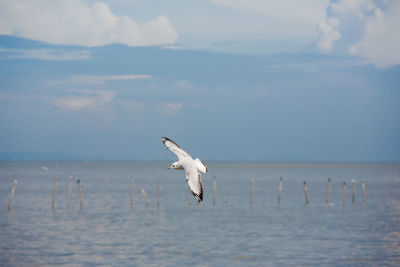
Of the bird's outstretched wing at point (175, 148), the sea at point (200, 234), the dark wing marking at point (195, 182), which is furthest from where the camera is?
the sea at point (200, 234)

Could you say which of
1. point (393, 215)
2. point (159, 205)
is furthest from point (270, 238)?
point (159, 205)

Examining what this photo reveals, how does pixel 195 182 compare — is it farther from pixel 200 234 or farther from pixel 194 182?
pixel 200 234

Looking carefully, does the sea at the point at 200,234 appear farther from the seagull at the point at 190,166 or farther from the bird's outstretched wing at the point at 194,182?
the bird's outstretched wing at the point at 194,182

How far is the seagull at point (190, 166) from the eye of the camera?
43.6 feet

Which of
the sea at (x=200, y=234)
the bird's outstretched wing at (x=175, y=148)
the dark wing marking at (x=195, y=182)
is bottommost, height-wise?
the sea at (x=200, y=234)

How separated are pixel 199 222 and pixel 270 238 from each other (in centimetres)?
1151

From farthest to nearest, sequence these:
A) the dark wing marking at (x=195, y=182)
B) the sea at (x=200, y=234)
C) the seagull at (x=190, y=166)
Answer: the sea at (x=200, y=234), the seagull at (x=190, y=166), the dark wing marking at (x=195, y=182)

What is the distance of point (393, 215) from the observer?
209 feet

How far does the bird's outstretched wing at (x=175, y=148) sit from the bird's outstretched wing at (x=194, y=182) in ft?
3.08

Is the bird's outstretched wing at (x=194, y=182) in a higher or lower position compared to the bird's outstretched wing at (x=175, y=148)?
lower

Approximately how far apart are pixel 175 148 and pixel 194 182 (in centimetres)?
199

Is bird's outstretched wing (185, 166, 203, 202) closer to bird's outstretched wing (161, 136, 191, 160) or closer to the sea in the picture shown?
bird's outstretched wing (161, 136, 191, 160)

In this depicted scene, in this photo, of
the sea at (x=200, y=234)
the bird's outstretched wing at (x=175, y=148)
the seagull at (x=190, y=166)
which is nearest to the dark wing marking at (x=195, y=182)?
the seagull at (x=190, y=166)

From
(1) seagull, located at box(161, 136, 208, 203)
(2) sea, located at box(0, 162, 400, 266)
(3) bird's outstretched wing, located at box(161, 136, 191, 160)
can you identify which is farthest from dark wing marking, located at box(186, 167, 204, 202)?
(2) sea, located at box(0, 162, 400, 266)
